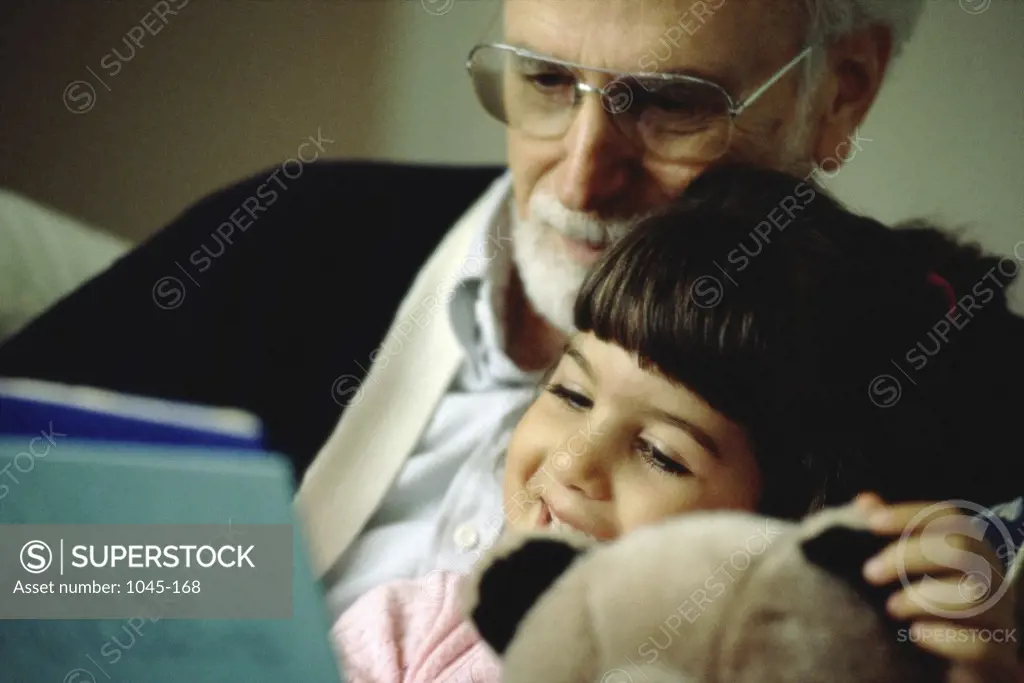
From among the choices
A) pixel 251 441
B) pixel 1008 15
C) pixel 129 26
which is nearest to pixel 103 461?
pixel 251 441

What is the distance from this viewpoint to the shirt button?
0.54m

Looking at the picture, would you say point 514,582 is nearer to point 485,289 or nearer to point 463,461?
point 463,461

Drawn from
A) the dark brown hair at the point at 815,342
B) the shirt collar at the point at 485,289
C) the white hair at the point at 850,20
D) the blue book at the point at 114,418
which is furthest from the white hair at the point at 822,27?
the blue book at the point at 114,418

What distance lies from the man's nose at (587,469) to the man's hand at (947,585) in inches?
4.8

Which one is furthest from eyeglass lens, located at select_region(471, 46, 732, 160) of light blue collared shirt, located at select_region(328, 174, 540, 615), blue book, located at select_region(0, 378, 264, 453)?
blue book, located at select_region(0, 378, 264, 453)

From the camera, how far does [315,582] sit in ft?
1.98

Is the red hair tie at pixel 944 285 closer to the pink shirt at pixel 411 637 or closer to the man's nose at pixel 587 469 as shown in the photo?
the man's nose at pixel 587 469

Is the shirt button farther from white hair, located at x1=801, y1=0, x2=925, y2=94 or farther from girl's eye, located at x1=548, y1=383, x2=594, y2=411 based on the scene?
white hair, located at x1=801, y1=0, x2=925, y2=94

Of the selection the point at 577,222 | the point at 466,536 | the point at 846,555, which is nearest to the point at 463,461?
the point at 466,536

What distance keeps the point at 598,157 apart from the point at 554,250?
0.07 metres

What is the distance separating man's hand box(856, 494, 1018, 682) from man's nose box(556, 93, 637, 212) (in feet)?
0.80

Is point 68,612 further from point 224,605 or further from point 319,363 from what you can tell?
point 319,363

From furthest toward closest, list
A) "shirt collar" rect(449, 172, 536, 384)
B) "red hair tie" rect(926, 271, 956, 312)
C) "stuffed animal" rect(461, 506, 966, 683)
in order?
1. "shirt collar" rect(449, 172, 536, 384)
2. "red hair tie" rect(926, 271, 956, 312)
3. "stuffed animal" rect(461, 506, 966, 683)

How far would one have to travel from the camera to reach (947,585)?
41cm
